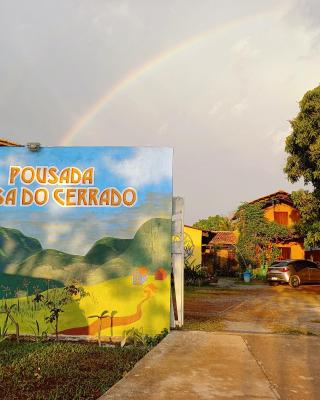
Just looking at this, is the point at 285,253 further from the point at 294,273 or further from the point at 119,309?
the point at 119,309

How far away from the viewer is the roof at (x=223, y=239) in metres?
34.8

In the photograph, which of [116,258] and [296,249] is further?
[296,249]

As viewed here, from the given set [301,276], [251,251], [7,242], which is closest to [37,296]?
[7,242]

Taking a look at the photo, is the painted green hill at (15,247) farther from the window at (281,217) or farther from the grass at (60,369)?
the window at (281,217)

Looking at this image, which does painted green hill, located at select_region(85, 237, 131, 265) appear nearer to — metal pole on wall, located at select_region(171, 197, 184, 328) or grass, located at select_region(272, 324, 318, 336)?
metal pole on wall, located at select_region(171, 197, 184, 328)

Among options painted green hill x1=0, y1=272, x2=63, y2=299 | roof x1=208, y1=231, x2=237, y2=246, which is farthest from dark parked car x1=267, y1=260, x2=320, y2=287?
painted green hill x1=0, y1=272, x2=63, y2=299

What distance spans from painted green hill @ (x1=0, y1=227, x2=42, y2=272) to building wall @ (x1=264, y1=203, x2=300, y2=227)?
26.8 meters

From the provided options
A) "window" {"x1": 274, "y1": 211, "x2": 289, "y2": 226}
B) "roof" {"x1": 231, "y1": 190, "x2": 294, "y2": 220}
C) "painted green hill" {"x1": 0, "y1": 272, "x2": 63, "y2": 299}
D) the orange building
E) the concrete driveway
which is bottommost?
the concrete driveway

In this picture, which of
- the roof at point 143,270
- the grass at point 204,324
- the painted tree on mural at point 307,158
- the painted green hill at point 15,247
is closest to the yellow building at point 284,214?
the painted tree on mural at point 307,158

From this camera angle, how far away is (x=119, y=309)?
7.50 m

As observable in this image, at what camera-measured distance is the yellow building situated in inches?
1256

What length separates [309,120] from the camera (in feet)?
71.8

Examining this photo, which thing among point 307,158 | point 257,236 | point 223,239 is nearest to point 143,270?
point 307,158

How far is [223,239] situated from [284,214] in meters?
5.75
